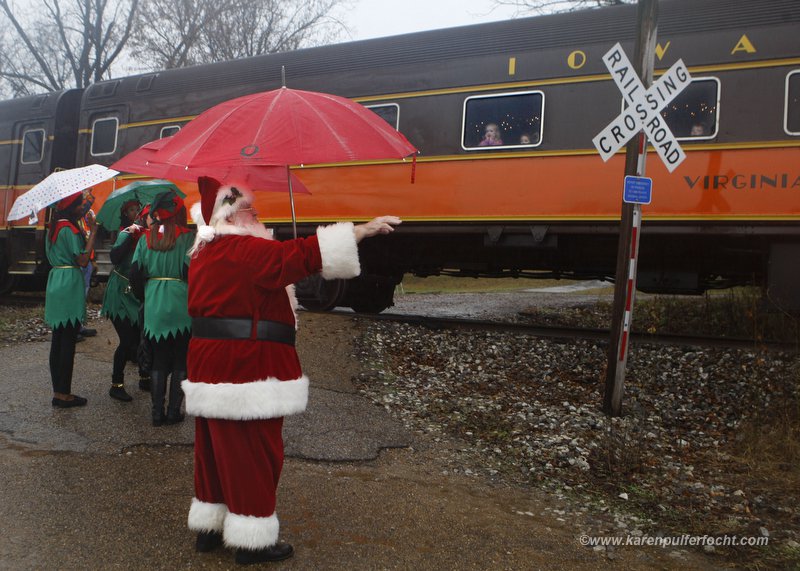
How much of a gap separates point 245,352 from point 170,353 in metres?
2.41

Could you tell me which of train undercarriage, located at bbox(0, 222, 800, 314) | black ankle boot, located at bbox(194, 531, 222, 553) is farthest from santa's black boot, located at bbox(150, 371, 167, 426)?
train undercarriage, located at bbox(0, 222, 800, 314)

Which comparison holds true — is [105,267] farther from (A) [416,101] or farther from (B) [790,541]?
(B) [790,541]

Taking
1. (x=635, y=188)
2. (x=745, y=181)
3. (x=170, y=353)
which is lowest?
(x=170, y=353)

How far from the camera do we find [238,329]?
304 centimetres

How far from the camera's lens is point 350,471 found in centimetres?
441

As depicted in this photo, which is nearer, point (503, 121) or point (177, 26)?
point (503, 121)

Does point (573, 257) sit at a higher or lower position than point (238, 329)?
higher

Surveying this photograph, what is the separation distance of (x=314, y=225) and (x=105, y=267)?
442cm

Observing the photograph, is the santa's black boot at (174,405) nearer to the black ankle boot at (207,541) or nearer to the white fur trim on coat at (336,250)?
the black ankle boot at (207,541)

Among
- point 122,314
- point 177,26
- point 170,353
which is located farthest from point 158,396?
point 177,26

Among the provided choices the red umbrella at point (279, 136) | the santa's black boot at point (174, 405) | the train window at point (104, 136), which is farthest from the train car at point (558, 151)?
the red umbrella at point (279, 136)

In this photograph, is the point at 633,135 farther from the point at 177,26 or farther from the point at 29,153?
the point at 177,26

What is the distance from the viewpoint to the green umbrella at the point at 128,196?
5.43 meters

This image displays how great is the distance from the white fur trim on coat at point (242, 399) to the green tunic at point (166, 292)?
6.78ft
